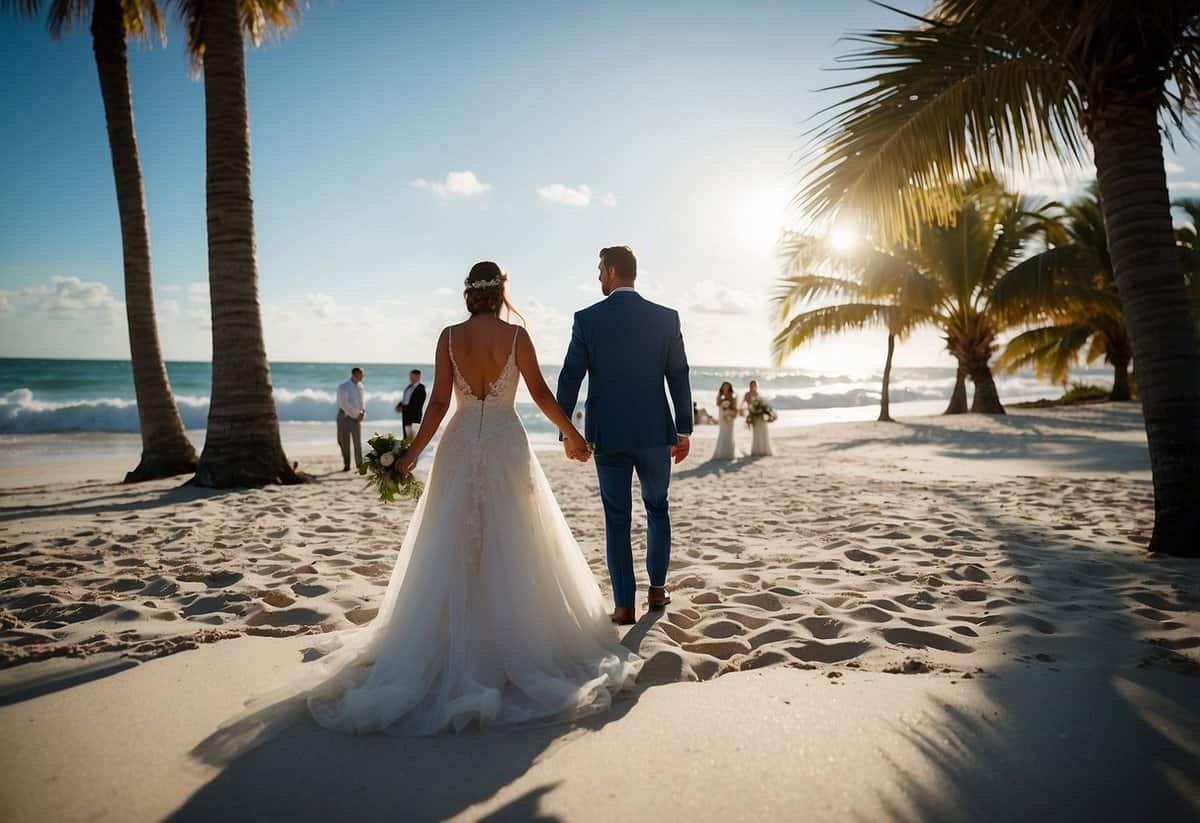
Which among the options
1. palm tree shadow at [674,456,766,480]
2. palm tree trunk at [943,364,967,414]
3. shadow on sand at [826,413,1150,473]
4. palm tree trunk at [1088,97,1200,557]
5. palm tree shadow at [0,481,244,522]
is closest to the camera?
palm tree trunk at [1088,97,1200,557]

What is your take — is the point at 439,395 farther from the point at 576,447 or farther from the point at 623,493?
the point at 623,493

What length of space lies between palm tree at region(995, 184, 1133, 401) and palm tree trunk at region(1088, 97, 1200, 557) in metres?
11.2

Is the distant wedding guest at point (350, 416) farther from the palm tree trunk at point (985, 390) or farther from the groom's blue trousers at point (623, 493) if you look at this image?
the palm tree trunk at point (985, 390)

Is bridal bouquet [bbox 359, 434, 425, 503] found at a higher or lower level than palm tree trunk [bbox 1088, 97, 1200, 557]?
lower

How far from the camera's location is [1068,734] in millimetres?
2312

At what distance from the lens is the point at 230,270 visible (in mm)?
8234

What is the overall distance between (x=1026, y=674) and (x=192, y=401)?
34.8m

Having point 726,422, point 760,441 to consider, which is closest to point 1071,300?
point 760,441

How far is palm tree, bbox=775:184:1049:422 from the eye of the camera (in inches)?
729

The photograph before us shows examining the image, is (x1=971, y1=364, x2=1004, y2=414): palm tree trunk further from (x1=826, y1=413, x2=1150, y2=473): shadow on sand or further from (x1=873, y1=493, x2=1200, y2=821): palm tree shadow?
(x1=873, y1=493, x2=1200, y2=821): palm tree shadow

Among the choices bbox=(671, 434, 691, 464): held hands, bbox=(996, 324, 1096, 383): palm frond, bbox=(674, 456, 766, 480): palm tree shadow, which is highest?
bbox=(996, 324, 1096, 383): palm frond

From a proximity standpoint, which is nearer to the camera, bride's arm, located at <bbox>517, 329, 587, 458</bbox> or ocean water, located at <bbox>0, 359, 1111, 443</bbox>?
bride's arm, located at <bbox>517, 329, 587, 458</bbox>

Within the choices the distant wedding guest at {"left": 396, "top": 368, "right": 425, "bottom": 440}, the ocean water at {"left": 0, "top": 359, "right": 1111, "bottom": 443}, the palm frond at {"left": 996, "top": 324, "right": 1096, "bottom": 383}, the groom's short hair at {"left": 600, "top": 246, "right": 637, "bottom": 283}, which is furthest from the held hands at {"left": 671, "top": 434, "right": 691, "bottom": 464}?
Result: the palm frond at {"left": 996, "top": 324, "right": 1096, "bottom": 383}

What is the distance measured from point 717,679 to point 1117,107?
4.70m
